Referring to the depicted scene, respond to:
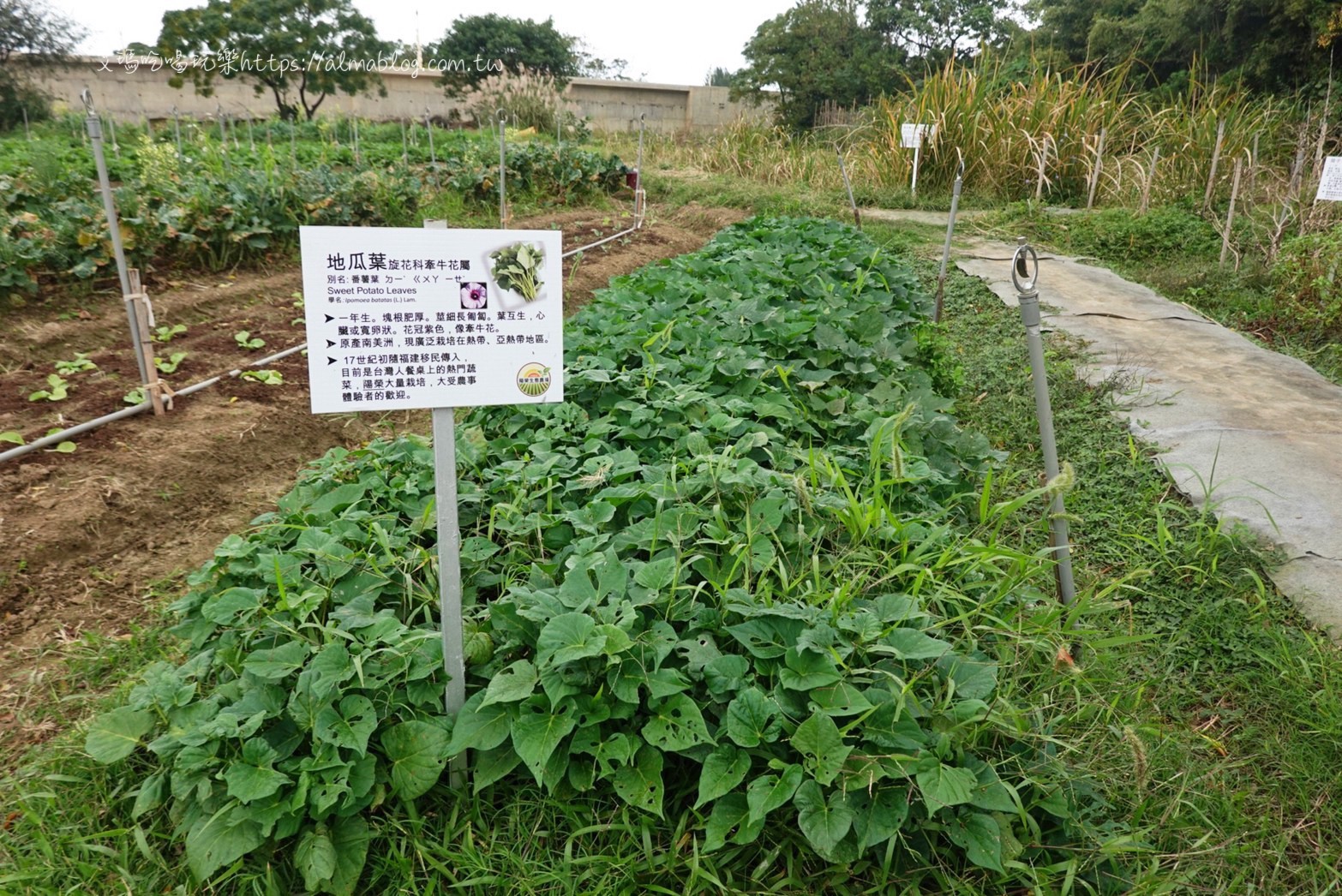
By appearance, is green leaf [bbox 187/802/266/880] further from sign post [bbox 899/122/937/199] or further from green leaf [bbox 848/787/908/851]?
sign post [bbox 899/122/937/199]

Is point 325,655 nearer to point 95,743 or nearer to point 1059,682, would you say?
point 95,743

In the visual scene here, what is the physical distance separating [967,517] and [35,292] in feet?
18.5

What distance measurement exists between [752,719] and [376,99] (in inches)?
1056

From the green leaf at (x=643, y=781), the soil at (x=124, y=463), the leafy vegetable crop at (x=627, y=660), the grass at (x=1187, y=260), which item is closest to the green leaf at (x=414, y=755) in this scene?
the leafy vegetable crop at (x=627, y=660)

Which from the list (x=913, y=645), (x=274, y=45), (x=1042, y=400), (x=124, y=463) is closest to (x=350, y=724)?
(x=913, y=645)

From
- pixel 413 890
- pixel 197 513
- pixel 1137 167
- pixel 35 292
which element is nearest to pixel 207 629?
pixel 413 890

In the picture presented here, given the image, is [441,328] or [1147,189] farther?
[1147,189]

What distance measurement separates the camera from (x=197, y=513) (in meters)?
3.35

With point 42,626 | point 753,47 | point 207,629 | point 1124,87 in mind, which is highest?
point 753,47

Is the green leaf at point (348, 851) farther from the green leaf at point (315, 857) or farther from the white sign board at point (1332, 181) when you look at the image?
the white sign board at point (1332, 181)

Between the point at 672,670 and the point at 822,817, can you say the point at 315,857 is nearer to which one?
the point at 672,670

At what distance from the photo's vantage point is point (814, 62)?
944 inches

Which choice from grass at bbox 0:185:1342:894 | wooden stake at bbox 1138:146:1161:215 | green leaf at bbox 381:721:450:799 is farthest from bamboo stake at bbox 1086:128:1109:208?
green leaf at bbox 381:721:450:799

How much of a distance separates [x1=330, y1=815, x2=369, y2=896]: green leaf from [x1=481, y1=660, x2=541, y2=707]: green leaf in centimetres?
34
